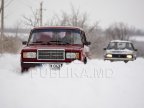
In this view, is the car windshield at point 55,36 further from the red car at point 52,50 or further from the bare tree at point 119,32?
the bare tree at point 119,32

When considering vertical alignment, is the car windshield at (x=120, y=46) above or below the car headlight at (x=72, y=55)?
above

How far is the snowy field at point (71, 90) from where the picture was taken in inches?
235

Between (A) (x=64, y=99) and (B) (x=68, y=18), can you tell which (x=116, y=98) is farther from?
(B) (x=68, y=18)

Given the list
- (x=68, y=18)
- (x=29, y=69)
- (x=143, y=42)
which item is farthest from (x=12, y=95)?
(x=143, y=42)

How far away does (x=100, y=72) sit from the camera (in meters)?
8.89

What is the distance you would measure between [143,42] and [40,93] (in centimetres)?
10701

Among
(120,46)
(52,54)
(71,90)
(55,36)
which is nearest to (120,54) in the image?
(120,46)

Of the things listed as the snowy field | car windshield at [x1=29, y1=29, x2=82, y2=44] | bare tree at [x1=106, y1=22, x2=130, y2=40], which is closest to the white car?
car windshield at [x1=29, y1=29, x2=82, y2=44]

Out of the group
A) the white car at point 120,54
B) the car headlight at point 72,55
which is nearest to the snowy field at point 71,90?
the car headlight at point 72,55

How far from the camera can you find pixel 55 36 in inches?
411

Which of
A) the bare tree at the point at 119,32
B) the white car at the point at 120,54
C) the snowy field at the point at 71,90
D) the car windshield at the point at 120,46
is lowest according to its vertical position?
the snowy field at the point at 71,90

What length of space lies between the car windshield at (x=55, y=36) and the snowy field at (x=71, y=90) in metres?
1.94

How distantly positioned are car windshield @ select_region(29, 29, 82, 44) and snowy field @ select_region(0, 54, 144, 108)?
1944mm

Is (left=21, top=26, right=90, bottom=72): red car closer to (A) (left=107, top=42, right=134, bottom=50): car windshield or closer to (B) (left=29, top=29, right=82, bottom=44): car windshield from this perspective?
(B) (left=29, top=29, right=82, bottom=44): car windshield
